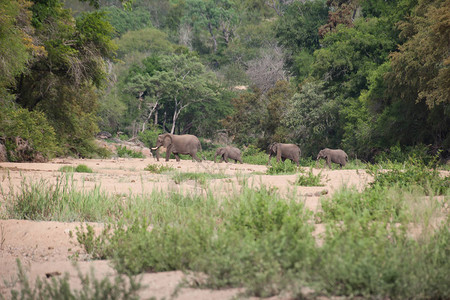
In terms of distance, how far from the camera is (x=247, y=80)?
193ft

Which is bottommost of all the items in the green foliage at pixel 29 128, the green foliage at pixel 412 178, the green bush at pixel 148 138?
the green bush at pixel 148 138

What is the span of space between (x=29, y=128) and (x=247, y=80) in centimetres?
3980

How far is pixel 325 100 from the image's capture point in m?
35.1

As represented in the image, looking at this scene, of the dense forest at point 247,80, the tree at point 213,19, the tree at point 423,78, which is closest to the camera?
the tree at point 423,78

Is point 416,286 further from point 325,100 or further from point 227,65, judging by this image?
point 227,65

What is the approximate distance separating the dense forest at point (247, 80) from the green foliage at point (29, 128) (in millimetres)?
49

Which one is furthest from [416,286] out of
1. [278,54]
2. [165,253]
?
[278,54]

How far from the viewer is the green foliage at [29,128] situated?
64.4ft

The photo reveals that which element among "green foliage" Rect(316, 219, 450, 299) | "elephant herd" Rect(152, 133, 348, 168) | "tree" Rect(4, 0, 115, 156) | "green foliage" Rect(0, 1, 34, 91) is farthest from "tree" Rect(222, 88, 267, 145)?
"green foliage" Rect(316, 219, 450, 299)

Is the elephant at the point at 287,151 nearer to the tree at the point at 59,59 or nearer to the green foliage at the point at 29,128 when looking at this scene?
the tree at the point at 59,59

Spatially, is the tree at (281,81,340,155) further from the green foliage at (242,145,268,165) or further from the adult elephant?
the adult elephant

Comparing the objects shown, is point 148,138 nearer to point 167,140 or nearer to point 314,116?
point 314,116

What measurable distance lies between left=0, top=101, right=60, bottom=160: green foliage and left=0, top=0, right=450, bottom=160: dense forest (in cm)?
5

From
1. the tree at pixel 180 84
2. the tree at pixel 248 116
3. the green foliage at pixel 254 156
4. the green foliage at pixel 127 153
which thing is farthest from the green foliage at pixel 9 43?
the tree at pixel 180 84
